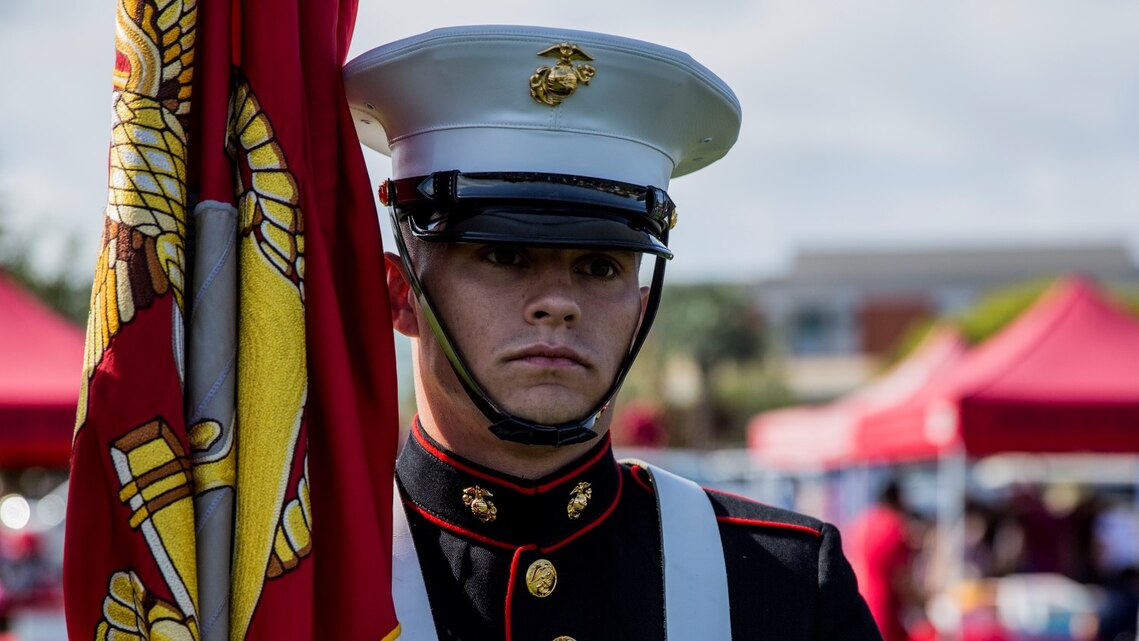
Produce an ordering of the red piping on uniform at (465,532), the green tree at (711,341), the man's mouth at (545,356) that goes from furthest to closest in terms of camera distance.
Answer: the green tree at (711,341) < the red piping on uniform at (465,532) < the man's mouth at (545,356)

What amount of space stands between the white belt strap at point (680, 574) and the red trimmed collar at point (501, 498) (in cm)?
6

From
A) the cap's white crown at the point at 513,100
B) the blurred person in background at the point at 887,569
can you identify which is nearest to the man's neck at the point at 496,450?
the cap's white crown at the point at 513,100

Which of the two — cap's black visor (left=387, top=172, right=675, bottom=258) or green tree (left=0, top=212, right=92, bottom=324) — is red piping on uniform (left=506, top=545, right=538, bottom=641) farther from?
green tree (left=0, top=212, right=92, bottom=324)

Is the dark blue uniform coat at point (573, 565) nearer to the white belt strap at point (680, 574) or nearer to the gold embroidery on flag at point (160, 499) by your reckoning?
the white belt strap at point (680, 574)

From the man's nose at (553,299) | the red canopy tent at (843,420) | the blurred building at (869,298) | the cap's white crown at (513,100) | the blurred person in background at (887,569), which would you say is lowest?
the blurred person in background at (887,569)

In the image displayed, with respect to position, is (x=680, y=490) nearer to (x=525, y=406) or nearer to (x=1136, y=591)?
(x=525, y=406)

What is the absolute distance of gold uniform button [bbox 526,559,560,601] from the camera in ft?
6.57

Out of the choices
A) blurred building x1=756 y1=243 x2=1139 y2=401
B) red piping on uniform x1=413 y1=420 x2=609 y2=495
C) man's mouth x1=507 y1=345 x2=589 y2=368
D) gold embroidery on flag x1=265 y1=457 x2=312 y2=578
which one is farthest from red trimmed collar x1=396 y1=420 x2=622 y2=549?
blurred building x1=756 y1=243 x2=1139 y2=401

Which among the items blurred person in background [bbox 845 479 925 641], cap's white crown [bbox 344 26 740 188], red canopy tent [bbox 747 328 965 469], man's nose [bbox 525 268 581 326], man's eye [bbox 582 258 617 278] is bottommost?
blurred person in background [bbox 845 479 925 641]

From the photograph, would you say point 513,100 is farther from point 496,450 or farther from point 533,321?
point 496,450

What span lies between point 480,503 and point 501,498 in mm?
34

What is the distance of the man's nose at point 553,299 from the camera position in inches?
71.6

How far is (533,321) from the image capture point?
183cm

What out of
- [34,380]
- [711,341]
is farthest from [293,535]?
[711,341]
